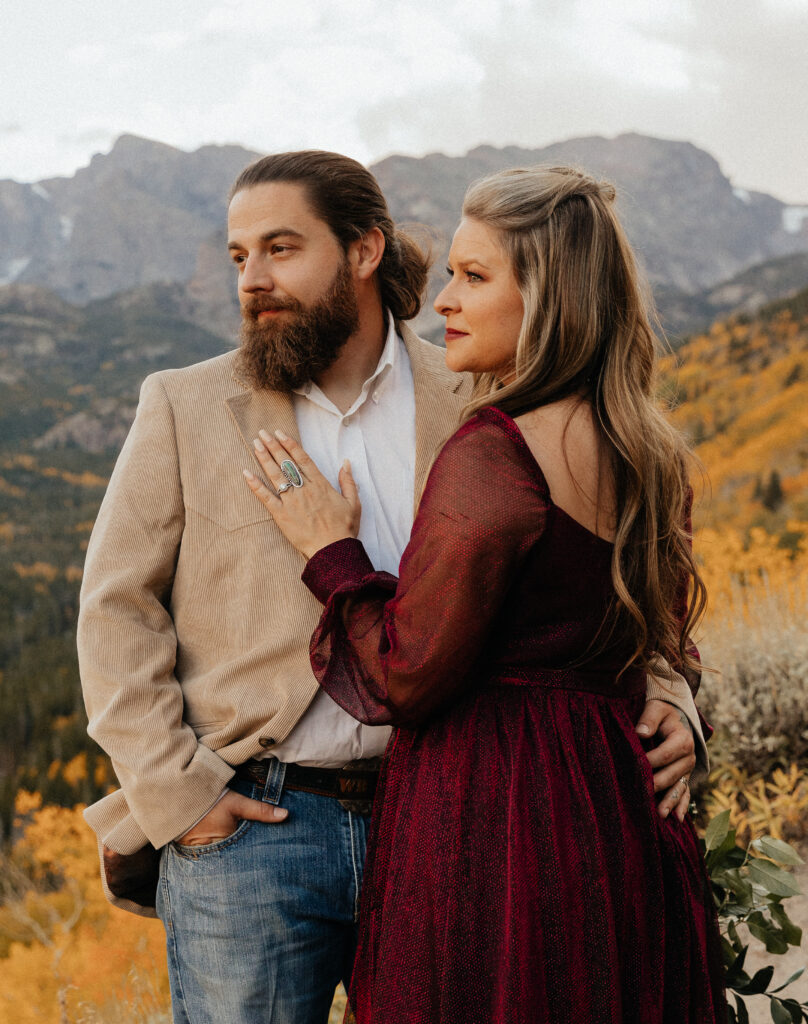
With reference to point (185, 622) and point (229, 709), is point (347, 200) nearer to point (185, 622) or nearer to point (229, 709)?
point (185, 622)

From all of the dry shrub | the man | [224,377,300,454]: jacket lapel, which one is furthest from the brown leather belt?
the dry shrub

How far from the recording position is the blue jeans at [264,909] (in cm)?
169

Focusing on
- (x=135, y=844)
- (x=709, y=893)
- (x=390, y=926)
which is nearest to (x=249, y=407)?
(x=135, y=844)

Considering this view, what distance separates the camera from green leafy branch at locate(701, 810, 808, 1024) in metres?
2.06

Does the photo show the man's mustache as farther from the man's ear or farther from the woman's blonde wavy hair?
the woman's blonde wavy hair

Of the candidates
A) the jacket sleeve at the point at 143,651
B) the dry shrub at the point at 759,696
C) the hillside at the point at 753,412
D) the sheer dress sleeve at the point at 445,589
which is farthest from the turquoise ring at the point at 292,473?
the hillside at the point at 753,412

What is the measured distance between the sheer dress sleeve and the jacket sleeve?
0.38 metres

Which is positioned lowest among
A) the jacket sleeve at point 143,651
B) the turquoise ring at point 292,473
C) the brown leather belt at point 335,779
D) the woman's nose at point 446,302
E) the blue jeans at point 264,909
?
the blue jeans at point 264,909

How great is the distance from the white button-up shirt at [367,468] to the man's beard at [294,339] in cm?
7

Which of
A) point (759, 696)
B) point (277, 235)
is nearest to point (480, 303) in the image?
point (277, 235)

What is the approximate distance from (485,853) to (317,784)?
0.46 m

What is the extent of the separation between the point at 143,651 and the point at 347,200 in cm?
113

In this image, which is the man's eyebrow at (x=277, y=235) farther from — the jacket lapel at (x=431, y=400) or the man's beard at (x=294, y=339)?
the jacket lapel at (x=431, y=400)

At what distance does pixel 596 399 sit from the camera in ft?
4.86
